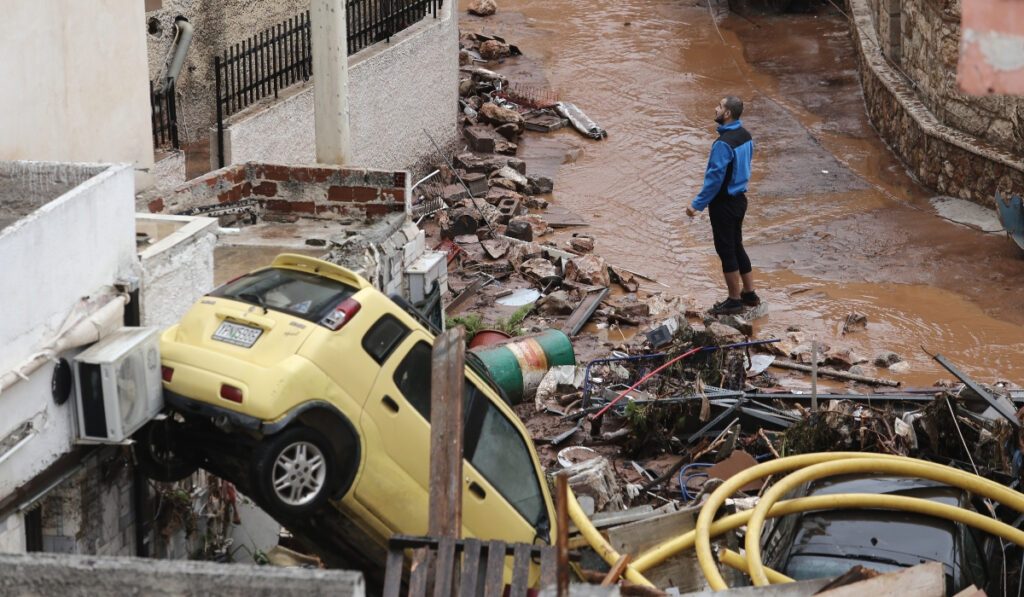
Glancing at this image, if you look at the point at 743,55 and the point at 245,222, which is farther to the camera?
the point at 743,55

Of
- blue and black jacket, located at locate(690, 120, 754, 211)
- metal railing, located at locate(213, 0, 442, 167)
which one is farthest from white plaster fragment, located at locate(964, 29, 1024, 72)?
metal railing, located at locate(213, 0, 442, 167)

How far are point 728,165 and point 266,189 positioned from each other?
454 cm

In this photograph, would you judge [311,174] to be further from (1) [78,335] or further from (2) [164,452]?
(1) [78,335]

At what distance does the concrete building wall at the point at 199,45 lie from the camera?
14898 mm

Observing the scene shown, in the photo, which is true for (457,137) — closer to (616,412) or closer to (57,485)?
(616,412)

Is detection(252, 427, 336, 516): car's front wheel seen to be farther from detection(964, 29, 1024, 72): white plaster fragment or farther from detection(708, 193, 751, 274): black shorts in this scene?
detection(708, 193, 751, 274): black shorts

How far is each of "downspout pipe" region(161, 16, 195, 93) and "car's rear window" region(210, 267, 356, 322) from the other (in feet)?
27.2

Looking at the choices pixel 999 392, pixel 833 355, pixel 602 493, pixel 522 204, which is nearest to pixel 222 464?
pixel 602 493

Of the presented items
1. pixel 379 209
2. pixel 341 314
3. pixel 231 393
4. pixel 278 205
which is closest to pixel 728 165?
pixel 379 209

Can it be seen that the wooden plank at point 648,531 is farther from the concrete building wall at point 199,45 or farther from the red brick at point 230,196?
the concrete building wall at point 199,45

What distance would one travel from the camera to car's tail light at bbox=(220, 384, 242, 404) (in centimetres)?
629

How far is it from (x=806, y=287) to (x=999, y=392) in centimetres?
471

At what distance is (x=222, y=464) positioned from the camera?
6.64 m

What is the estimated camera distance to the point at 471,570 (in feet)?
16.5
